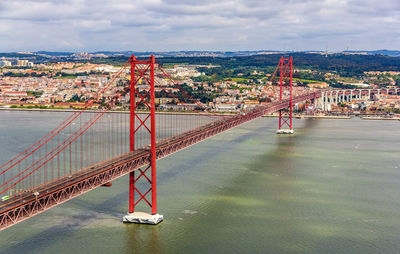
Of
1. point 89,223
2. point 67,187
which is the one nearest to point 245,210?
→ point 89,223

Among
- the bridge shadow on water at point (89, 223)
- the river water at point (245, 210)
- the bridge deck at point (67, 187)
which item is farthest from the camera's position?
the river water at point (245, 210)

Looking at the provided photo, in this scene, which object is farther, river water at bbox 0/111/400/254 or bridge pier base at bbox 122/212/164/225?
bridge pier base at bbox 122/212/164/225

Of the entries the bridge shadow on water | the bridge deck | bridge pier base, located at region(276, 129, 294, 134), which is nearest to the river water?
the bridge shadow on water

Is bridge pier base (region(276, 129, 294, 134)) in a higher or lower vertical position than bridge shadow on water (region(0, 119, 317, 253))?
higher

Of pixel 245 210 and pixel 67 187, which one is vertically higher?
pixel 67 187

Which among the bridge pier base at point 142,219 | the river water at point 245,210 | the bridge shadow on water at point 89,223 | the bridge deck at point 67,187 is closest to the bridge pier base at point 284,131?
the river water at point 245,210

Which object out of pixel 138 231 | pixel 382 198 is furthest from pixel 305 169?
pixel 138 231

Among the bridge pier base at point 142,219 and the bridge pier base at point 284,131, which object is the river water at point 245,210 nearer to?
the bridge pier base at point 142,219

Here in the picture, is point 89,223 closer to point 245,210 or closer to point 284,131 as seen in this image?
point 245,210

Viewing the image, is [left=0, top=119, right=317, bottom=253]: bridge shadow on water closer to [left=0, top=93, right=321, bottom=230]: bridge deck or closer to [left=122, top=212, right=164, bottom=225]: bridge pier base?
[left=122, top=212, right=164, bottom=225]: bridge pier base
